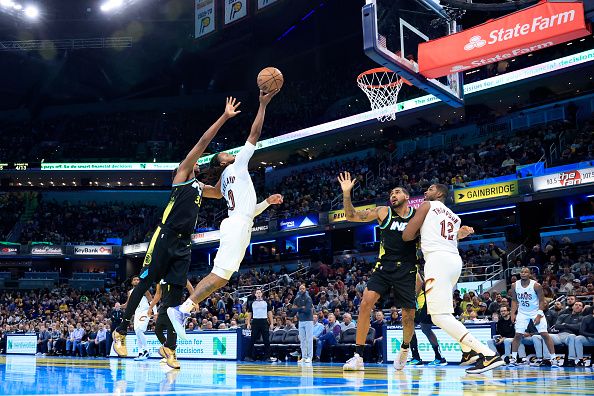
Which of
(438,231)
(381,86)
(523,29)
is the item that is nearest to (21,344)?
(381,86)

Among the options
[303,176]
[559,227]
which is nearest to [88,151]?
[303,176]

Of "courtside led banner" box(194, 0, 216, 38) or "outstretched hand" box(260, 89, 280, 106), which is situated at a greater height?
"courtside led banner" box(194, 0, 216, 38)

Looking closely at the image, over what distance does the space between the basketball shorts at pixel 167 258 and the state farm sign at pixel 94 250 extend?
36.2 metres

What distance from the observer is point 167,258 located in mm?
6145

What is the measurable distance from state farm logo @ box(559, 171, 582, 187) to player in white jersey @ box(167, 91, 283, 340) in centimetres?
1792

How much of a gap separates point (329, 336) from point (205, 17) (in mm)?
16841

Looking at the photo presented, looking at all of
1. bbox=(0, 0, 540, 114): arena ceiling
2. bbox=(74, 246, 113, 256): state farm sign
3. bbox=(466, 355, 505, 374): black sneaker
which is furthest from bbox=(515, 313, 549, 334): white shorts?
bbox=(74, 246, 113, 256): state farm sign

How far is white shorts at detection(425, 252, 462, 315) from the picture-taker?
6.01 metres

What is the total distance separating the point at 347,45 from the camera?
123ft

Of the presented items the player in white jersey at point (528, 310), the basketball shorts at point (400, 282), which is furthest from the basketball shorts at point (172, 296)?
the player in white jersey at point (528, 310)

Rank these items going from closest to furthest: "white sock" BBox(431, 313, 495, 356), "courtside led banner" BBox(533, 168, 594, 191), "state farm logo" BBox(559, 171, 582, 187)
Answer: "white sock" BBox(431, 313, 495, 356), "courtside led banner" BBox(533, 168, 594, 191), "state farm logo" BBox(559, 171, 582, 187)

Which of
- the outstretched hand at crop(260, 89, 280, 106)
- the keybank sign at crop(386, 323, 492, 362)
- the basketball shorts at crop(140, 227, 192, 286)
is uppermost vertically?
the outstretched hand at crop(260, 89, 280, 106)

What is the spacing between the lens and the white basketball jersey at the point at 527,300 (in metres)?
10.4

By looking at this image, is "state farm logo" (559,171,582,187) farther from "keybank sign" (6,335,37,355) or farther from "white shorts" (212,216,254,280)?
"keybank sign" (6,335,37,355)
